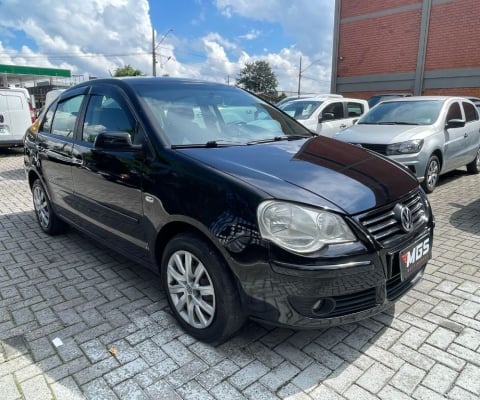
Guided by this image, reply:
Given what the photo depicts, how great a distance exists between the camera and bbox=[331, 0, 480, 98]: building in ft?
52.6

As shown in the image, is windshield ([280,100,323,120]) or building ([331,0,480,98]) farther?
building ([331,0,480,98])

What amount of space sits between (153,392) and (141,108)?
1931 mm

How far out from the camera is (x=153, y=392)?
7.00ft

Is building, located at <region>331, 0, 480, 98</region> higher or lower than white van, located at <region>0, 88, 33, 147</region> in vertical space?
higher

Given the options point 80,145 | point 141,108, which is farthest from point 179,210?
point 80,145

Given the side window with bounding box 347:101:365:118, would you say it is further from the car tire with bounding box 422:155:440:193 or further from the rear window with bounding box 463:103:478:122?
the car tire with bounding box 422:155:440:193

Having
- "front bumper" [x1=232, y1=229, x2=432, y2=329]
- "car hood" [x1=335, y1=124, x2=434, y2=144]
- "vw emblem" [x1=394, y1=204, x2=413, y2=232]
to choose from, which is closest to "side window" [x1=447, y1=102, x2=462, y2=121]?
"car hood" [x1=335, y1=124, x2=434, y2=144]

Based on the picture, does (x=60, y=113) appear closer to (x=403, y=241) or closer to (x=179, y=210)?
(x=179, y=210)

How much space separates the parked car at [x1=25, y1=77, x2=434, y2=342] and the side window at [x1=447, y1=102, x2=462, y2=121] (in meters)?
4.62

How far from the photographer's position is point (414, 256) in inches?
96.2

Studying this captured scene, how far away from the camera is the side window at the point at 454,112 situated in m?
6.85

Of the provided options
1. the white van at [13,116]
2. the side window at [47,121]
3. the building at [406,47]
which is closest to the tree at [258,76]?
the building at [406,47]

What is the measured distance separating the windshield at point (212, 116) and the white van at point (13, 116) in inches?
388

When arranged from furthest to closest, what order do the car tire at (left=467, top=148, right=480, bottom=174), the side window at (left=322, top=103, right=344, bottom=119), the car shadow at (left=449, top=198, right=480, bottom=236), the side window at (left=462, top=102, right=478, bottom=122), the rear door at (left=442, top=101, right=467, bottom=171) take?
the side window at (left=322, top=103, right=344, bottom=119)
the car tire at (left=467, top=148, right=480, bottom=174)
the side window at (left=462, top=102, right=478, bottom=122)
the rear door at (left=442, top=101, right=467, bottom=171)
the car shadow at (left=449, top=198, right=480, bottom=236)
